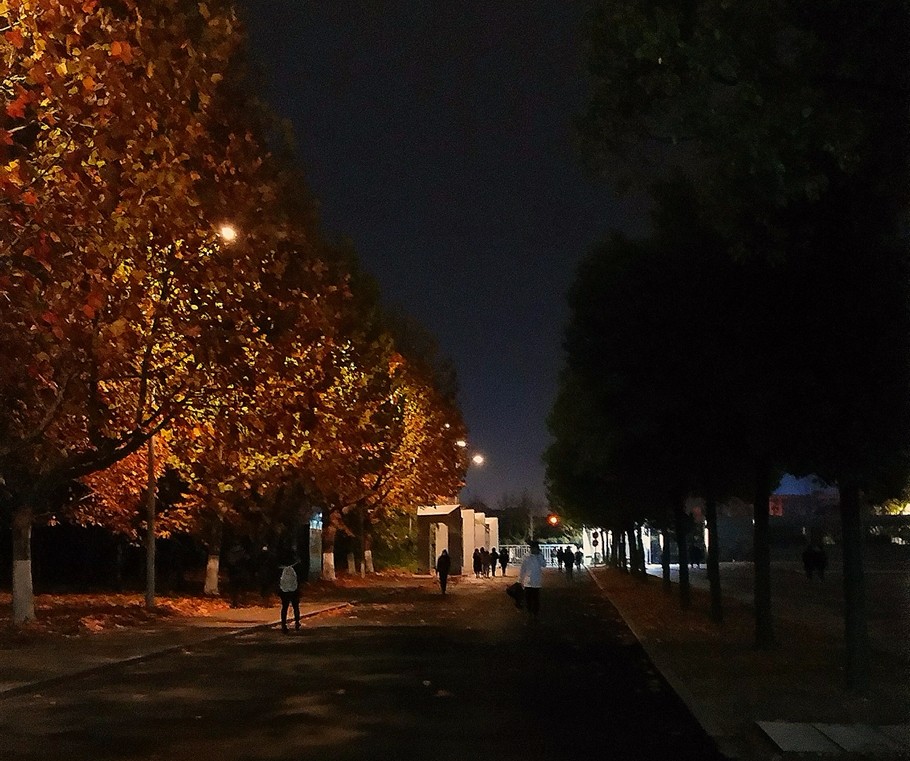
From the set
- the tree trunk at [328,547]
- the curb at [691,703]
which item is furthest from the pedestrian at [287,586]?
the tree trunk at [328,547]

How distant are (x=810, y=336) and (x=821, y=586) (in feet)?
105

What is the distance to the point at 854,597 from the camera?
14.3m

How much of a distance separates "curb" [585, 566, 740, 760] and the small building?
1572 inches

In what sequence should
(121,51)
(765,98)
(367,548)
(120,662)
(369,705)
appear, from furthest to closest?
(367,548) < (120,662) < (369,705) < (121,51) < (765,98)

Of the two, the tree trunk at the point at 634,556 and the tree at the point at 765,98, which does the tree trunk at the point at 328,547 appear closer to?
the tree trunk at the point at 634,556

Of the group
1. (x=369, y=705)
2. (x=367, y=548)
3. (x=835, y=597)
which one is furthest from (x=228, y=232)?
(x=367, y=548)

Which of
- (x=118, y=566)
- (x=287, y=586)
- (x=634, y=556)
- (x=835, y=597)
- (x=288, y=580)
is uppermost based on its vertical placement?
(x=634, y=556)

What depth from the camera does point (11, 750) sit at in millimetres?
10789

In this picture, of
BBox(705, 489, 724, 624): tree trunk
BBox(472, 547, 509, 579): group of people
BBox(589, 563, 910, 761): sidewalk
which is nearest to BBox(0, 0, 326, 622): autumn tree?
BBox(589, 563, 910, 761): sidewalk

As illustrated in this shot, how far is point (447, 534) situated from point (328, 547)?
15119 millimetres

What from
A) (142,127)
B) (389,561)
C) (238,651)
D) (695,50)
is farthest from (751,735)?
(389,561)

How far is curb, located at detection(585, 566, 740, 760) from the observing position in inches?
435

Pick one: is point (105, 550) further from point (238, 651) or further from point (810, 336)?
point (810, 336)

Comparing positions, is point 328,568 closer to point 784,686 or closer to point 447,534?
point 447,534
